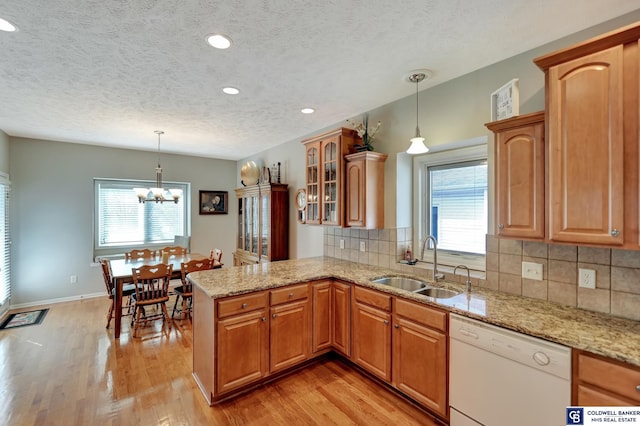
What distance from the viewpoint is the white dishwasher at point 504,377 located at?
146 centimetres

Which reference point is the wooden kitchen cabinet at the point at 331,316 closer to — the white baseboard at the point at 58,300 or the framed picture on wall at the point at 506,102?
the framed picture on wall at the point at 506,102

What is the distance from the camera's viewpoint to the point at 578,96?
5.16 feet

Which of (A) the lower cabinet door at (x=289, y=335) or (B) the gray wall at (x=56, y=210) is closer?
(A) the lower cabinet door at (x=289, y=335)

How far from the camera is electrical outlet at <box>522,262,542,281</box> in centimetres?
201

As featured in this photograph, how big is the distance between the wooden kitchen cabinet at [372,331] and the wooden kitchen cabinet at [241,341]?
80 centimetres

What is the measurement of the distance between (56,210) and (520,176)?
6.24 m

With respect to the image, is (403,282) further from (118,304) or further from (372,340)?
(118,304)

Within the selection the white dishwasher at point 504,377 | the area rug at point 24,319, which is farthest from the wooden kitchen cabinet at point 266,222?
the white dishwasher at point 504,377

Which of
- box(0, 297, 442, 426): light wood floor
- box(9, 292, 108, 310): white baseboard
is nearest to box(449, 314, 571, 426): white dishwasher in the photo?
box(0, 297, 442, 426): light wood floor

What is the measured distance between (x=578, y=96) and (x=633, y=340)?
1.27m

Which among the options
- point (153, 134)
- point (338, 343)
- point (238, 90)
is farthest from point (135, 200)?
point (338, 343)

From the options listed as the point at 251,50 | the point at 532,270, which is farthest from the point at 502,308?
the point at 251,50

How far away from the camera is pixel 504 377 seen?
1646 millimetres

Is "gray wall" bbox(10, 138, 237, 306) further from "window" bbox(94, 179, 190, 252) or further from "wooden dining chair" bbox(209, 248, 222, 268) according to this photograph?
"wooden dining chair" bbox(209, 248, 222, 268)
